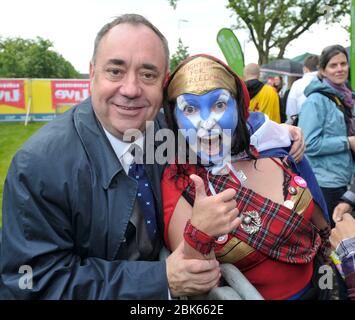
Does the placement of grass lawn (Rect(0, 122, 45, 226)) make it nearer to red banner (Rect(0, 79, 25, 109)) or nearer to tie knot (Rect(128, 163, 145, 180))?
red banner (Rect(0, 79, 25, 109))

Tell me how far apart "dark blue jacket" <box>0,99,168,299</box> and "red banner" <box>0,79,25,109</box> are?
1281 cm

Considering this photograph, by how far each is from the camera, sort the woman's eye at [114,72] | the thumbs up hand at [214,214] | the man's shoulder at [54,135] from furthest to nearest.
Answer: the woman's eye at [114,72]
the man's shoulder at [54,135]
the thumbs up hand at [214,214]

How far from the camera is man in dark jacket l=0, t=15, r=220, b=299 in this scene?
1.31 meters

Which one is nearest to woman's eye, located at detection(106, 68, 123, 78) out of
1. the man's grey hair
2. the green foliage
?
the man's grey hair

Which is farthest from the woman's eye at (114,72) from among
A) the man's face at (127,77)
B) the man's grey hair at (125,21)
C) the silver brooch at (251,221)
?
the silver brooch at (251,221)

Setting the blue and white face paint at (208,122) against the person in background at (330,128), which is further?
the person in background at (330,128)

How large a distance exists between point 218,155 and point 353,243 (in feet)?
2.34

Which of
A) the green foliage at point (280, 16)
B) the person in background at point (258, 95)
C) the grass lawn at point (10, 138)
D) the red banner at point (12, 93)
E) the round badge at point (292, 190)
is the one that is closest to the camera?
the round badge at point (292, 190)

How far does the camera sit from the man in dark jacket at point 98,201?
131cm

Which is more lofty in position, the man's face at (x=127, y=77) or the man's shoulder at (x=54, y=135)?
the man's face at (x=127, y=77)

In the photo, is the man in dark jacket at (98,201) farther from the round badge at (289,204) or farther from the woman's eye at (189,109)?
the round badge at (289,204)

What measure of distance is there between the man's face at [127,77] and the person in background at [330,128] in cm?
177
